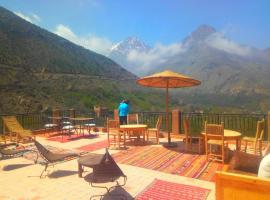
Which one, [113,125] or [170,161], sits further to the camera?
[113,125]

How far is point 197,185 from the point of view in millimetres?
5059

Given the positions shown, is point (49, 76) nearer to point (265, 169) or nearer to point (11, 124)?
point (11, 124)

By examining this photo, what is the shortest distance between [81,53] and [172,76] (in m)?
77.4

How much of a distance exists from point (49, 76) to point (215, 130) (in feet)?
173

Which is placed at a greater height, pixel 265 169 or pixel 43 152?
pixel 265 169

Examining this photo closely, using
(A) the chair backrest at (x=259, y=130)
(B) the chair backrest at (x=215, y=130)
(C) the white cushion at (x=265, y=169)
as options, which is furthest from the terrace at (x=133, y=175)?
(A) the chair backrest at (x=259, y=130)

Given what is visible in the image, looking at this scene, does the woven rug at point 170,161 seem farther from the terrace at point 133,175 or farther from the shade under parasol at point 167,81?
the shade under parasol at point 167,81

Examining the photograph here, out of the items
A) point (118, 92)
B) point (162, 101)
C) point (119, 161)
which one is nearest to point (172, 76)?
A: point (119, 161)

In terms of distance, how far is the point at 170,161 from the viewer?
6.81 meters

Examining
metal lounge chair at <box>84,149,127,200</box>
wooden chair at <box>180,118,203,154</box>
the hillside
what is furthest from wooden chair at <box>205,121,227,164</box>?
the hillside

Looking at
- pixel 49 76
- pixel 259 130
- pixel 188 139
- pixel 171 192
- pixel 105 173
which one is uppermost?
pixel 49 76

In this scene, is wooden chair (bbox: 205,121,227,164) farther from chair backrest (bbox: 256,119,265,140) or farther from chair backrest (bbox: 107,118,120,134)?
chair backrest (bbox: 107,118,120,134)

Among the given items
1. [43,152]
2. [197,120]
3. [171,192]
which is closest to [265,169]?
[171,192]

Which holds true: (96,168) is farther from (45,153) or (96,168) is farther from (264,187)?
(264,187)
